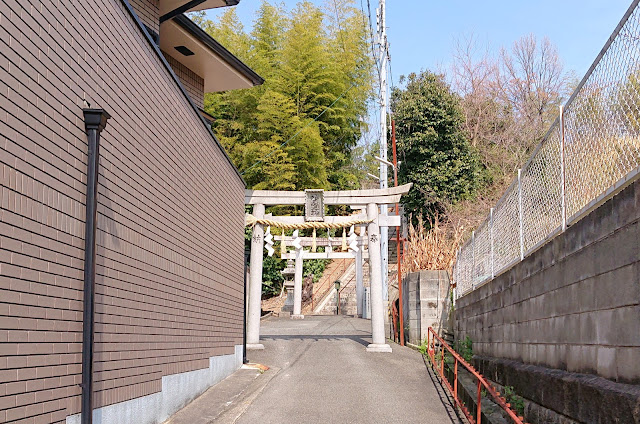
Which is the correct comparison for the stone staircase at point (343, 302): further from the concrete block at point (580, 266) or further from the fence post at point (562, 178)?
the concrete block at point (580, 266)

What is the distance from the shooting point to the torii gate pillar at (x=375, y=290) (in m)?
18.5

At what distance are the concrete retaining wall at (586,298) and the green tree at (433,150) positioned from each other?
2674 centimetres

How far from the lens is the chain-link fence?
5.24 meters

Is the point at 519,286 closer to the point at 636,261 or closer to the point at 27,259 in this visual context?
the point at 636,261

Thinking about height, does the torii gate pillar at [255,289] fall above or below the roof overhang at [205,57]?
below

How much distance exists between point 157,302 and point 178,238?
149 cm

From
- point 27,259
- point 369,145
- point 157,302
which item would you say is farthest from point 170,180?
point 369,145

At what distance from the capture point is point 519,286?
901 centimetres

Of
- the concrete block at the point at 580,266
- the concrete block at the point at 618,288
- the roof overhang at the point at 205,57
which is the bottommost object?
the concrete block at the point at 618,288

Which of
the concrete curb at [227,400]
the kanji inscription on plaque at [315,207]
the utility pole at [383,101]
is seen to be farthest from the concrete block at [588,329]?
the utility pole at [383,101]

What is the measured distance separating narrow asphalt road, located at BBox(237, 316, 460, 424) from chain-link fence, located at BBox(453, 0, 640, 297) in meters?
3.02

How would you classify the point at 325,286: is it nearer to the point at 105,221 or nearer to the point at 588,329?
the point at 105,221

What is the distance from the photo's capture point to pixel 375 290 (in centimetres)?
1898

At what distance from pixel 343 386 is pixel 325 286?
28.9 metres
